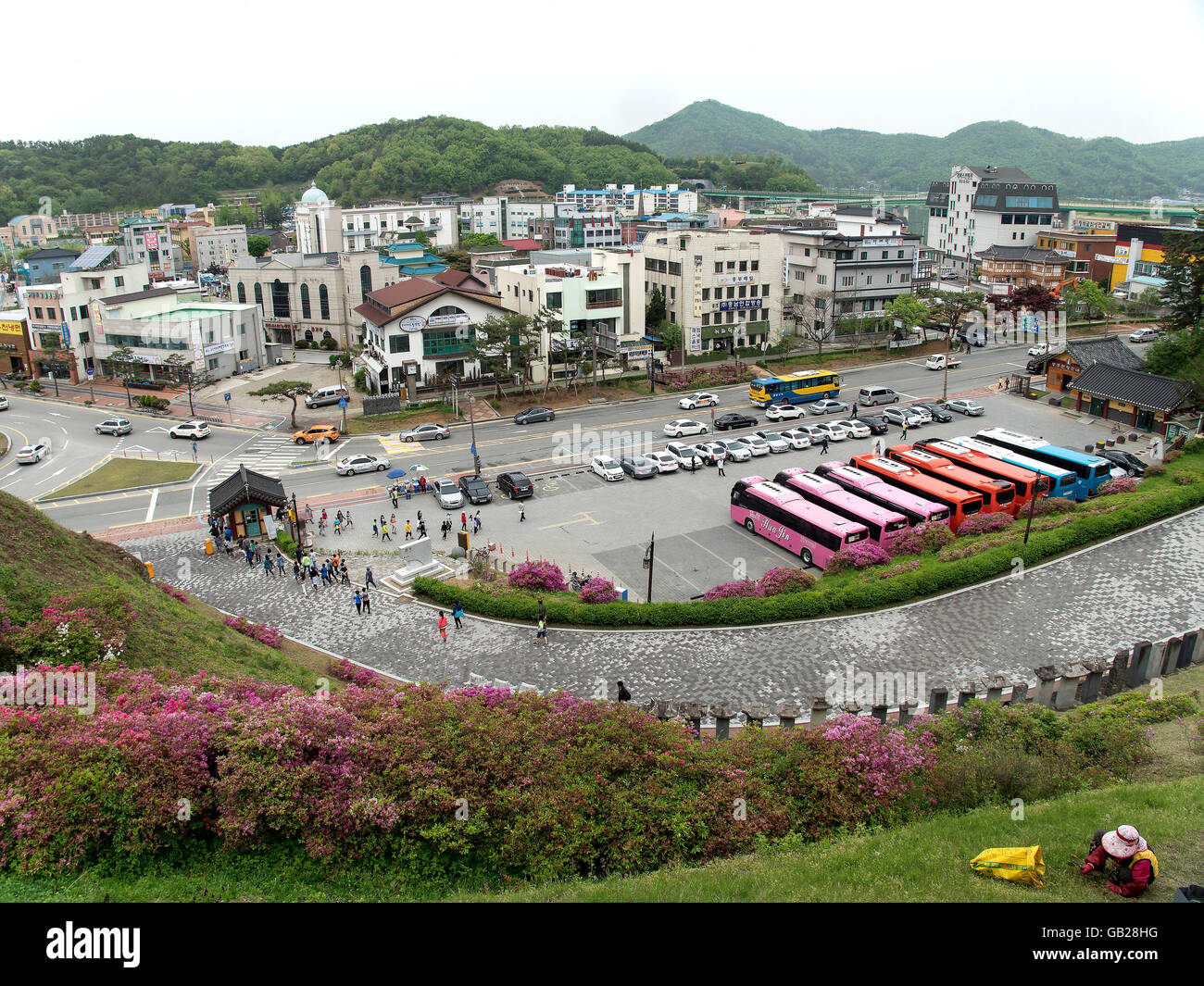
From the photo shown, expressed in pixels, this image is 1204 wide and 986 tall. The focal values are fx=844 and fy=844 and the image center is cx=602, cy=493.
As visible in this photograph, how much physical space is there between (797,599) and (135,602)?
18.4 m

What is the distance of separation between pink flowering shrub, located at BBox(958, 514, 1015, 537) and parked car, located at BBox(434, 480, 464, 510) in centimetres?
2095

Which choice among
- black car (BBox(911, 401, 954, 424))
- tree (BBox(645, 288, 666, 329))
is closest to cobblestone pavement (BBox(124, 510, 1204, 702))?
black car (BBox(911, 401, 954, 424))

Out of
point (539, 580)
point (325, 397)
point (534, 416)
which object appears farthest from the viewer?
point (325, 397)

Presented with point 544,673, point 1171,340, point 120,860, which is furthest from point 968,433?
point 120,860

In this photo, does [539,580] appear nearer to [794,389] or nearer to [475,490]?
[475,490]

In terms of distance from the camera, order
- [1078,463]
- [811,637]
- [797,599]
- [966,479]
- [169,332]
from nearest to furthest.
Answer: [811,637], [797,599], [966,479], [1078,463], [169,332]

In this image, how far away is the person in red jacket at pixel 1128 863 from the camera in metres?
10.6

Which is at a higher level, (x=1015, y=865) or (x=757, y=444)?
(x=1015, y=865)

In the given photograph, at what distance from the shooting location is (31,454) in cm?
4628

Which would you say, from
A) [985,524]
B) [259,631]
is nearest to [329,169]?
[259,631]

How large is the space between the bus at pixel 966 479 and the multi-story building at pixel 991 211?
67.2 metres

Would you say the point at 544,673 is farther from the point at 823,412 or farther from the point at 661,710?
the point at 823,412

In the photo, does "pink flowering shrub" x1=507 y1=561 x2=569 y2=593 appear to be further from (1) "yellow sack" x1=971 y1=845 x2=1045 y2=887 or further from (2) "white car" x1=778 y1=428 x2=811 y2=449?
(2) "white car" x1=778 y1=428 x2=811 y2=449

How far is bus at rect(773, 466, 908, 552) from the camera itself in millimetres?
31156
